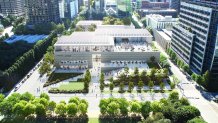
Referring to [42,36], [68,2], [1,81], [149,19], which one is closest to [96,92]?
[1,81]

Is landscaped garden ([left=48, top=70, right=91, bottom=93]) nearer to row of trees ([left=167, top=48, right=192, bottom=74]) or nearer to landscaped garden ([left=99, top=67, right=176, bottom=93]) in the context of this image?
landscaped garden ([left=99, top=67, right=176, bottom=93])

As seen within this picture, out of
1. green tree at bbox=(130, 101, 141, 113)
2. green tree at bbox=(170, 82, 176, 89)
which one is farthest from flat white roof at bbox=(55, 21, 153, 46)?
green tree at bbox=(130, 101, 141, 113)

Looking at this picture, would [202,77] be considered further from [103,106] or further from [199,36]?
[103,106]

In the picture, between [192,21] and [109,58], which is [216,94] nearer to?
[192,21]

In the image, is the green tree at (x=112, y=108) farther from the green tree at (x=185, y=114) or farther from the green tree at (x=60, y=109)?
the green tree at (x=185, y=114)

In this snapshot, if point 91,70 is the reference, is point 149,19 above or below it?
above

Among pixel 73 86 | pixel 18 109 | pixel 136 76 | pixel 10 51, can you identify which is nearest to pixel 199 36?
pixel 136 76
